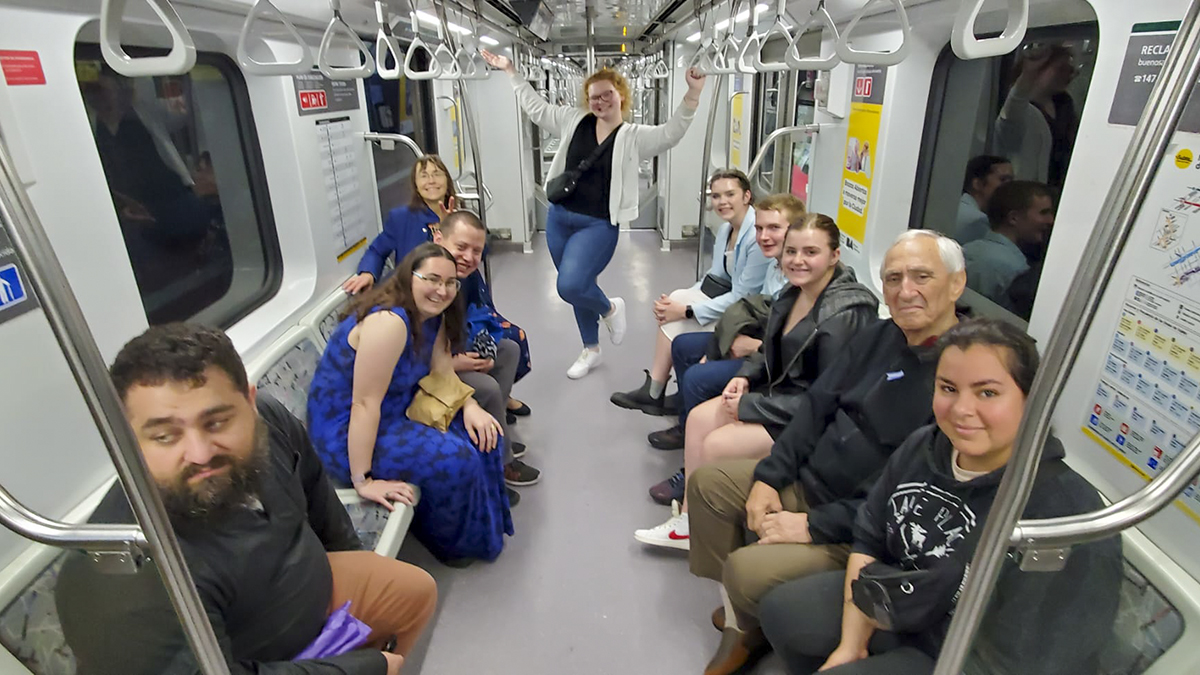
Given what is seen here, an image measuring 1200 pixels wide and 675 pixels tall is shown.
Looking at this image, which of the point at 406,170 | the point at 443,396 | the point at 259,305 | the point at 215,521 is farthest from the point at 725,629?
the point at 406,170

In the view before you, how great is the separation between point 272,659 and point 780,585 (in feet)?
4.26

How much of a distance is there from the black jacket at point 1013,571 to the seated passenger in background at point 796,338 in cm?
65

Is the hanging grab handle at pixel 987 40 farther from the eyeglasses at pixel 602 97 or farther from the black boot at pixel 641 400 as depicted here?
the black boot at pixel 641 400

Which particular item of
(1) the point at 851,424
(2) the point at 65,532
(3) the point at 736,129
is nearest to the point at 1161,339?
(1) the point at 851,424

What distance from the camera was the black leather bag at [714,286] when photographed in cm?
356

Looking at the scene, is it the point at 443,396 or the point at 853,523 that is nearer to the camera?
the point at 853,523

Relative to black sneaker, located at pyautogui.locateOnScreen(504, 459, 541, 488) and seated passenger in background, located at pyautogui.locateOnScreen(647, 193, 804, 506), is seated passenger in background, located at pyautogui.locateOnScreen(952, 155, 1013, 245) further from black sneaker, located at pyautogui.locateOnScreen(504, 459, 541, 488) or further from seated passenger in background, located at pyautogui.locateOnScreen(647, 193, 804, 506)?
black sneaker, located at pyautogui.locateOnScreen(504, 459, 541, 488)

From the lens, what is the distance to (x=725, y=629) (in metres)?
2.19

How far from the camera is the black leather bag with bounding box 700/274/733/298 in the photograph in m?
3.56

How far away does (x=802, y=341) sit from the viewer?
244 centimetres

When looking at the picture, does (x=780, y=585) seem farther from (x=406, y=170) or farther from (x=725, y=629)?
(x=406, y=170)

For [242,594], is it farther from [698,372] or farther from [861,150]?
[861,150]

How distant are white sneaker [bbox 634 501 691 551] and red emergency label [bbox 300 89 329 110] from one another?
7.95ft

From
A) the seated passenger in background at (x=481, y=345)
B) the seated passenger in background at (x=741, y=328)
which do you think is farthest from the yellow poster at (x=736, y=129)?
the seated passenger in background at (x=481, y=345)
